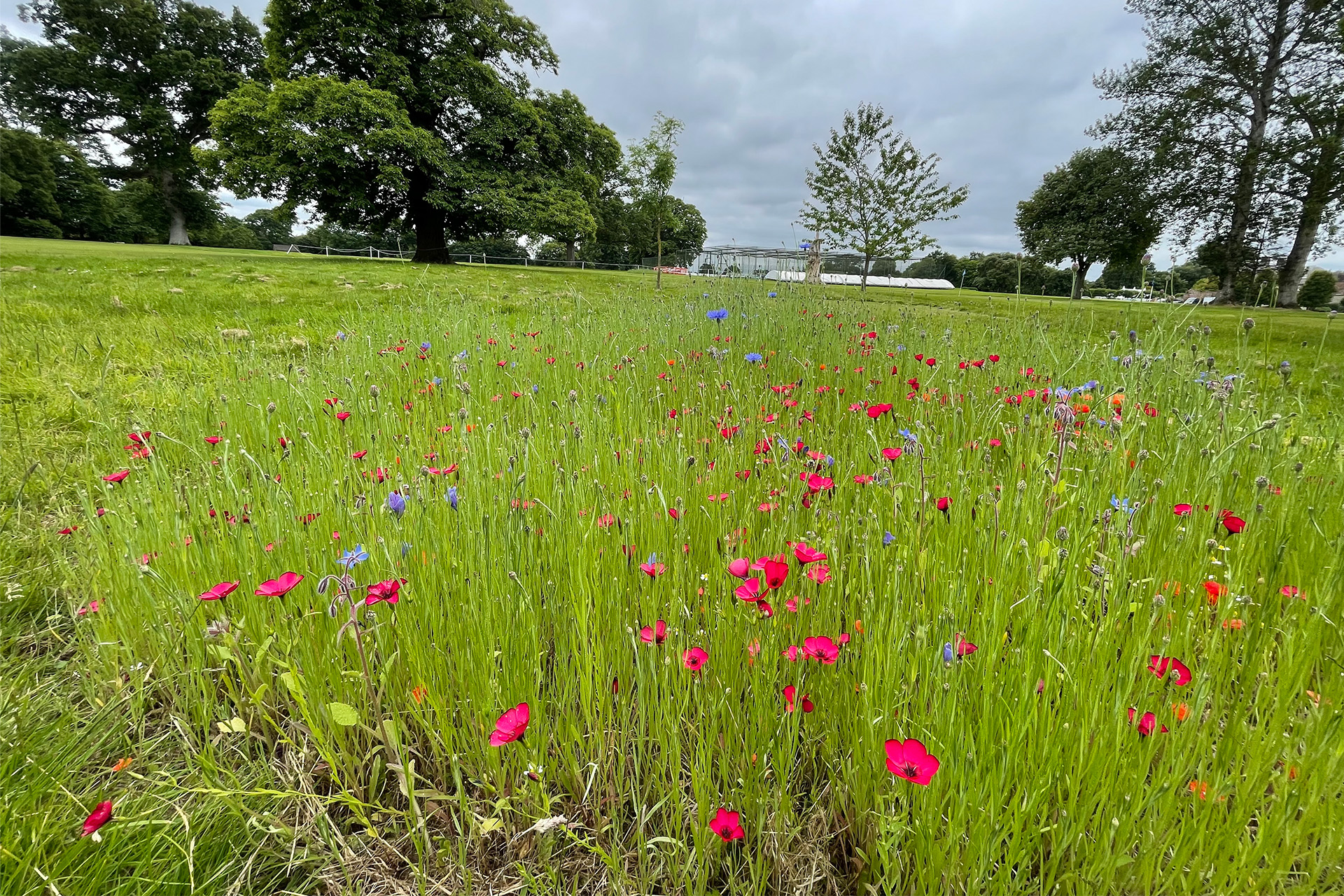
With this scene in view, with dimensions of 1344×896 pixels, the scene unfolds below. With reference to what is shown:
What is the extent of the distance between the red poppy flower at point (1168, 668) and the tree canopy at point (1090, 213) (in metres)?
24.8

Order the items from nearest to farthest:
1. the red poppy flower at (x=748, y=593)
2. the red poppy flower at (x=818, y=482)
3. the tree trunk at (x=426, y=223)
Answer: the red poppy flower at (x=748, y=593) → the red poppy flower at (x=818, y=482) → the tree trunk at (x=426, y=223)

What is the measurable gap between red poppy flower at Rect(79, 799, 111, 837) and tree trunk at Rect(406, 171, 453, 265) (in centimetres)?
2415

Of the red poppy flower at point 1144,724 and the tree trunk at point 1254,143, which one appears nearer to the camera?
the red poppy flower at point 1144,724

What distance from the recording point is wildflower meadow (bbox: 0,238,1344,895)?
996 millimetres

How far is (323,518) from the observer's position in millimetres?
1703

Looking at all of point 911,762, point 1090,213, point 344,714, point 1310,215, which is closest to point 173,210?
point 344,714

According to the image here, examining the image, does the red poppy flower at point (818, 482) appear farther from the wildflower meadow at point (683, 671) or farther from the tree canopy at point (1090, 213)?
the tree canopy at point (1090, 213)

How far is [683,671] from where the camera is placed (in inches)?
49.5

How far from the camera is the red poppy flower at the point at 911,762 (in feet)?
3.04

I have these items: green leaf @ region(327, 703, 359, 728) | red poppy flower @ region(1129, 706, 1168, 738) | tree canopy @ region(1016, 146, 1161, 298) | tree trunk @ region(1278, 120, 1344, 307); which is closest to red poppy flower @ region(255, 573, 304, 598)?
green leaf @ region(327, 703, 359, 728)

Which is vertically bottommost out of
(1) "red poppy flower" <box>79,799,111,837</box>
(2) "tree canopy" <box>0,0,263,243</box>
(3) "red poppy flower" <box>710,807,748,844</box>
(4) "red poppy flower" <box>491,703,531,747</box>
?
(3) "red poppy flower" <box>710,807,748,844</box>

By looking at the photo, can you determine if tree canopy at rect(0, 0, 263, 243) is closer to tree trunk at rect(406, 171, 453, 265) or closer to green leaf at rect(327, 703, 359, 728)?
tree trunk at rect(406, 171, 453, 265)

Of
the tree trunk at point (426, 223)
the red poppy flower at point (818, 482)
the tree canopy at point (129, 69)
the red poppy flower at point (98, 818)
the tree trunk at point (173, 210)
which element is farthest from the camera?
the tree trunk at point (173, 210)

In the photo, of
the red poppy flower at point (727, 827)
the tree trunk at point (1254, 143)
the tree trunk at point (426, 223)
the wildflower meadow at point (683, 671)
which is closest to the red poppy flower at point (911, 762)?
the wildflower meadow at point (683, 671)
